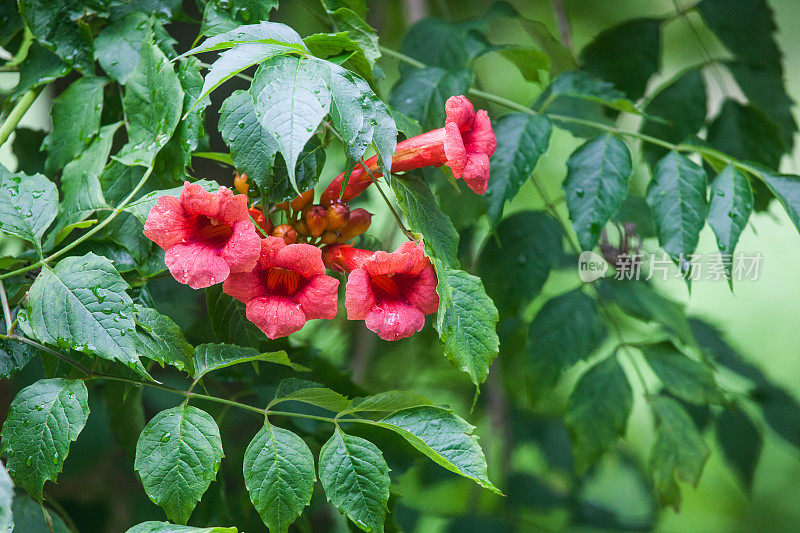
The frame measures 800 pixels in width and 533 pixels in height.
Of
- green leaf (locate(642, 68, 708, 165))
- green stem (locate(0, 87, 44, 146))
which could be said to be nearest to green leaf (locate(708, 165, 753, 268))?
green leaf (locate(642, 68, 708, 165))

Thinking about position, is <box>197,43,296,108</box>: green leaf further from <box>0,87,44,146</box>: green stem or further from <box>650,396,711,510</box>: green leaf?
<box>650,396,711,510</box>: green leaf

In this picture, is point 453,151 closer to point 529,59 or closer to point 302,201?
Answer: point 302,201

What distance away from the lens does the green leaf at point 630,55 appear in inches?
43.6

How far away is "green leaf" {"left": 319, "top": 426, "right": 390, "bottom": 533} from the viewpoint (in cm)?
56

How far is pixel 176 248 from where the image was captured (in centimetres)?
54

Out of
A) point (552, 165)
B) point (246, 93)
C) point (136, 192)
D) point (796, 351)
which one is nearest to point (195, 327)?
point (136, 192)

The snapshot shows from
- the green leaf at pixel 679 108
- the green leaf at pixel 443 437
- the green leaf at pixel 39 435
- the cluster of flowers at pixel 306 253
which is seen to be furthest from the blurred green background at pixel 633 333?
the green leaf at pixel 39 435

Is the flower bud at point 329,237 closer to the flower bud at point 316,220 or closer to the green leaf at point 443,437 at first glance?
the flower bud at point 316,220

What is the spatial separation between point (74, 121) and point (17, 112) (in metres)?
0.07

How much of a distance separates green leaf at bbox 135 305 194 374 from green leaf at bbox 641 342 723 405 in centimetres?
74

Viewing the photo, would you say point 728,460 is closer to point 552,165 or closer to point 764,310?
point 552,165

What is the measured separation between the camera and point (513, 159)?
753mm

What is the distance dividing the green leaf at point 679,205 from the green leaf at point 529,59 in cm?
21

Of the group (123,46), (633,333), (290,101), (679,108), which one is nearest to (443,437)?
(290,101)
